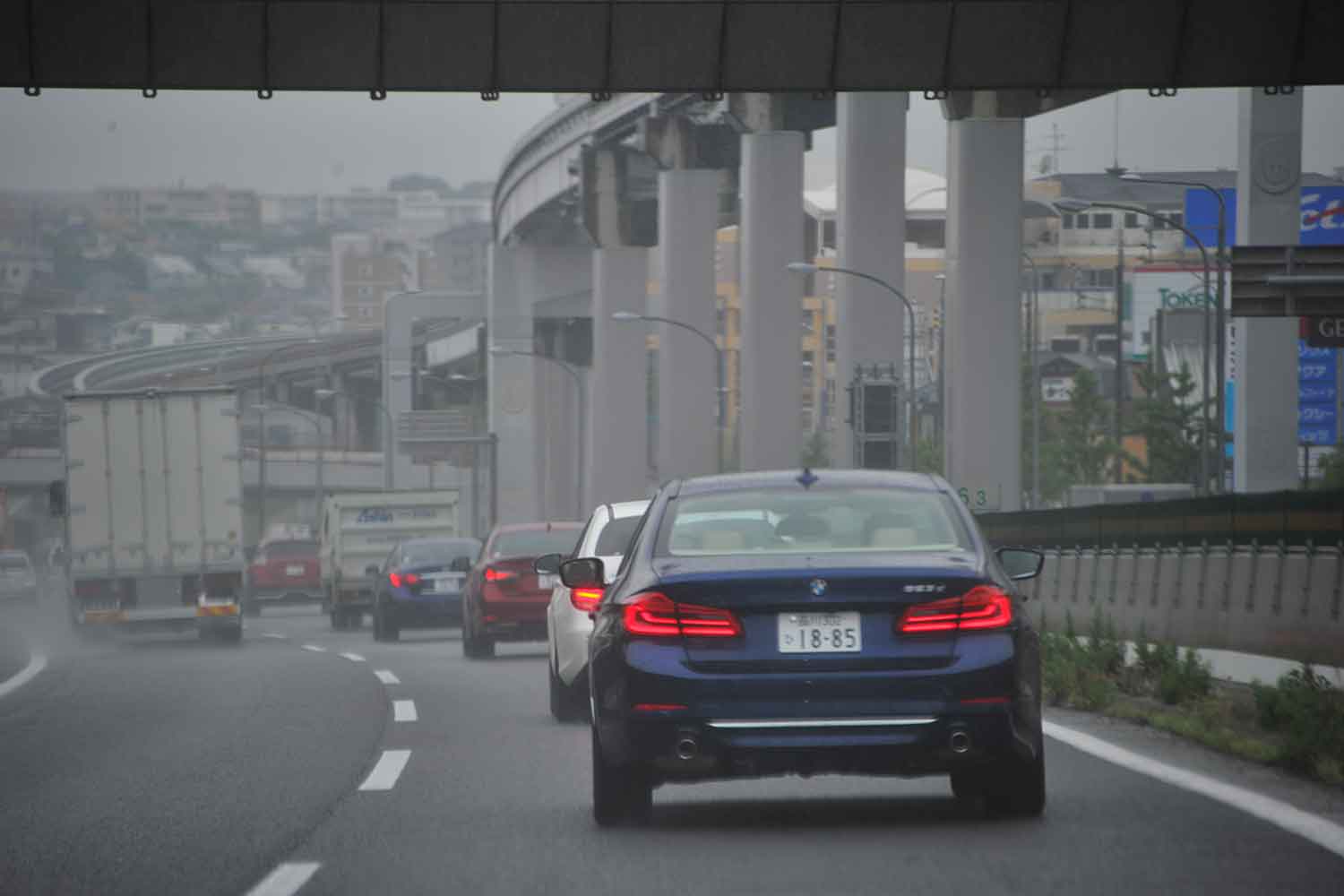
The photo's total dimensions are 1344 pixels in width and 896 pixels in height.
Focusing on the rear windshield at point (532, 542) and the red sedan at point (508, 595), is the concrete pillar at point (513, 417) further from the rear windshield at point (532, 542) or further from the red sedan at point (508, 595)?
the red sedan at point (508, 595)

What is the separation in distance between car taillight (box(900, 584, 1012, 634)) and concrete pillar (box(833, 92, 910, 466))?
37.8 m

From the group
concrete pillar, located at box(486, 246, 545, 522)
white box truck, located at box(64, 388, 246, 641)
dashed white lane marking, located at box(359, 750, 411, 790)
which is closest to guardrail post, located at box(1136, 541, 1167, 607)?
dashed white lane marking, located at box(359, 750, 411, 790)

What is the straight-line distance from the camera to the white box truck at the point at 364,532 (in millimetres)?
47875

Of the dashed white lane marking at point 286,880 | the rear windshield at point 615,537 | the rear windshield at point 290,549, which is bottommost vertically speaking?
the rear windshield at point 290,549

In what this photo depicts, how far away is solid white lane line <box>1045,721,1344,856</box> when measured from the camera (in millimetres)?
9438

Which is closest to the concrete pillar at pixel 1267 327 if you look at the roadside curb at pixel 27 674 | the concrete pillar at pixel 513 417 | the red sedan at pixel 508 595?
the roadside curb at pixel 27 674

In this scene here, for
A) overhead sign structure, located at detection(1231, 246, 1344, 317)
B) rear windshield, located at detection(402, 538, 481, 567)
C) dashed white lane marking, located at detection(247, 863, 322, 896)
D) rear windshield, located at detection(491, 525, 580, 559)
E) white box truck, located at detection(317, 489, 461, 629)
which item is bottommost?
white box truck, located at detection(317, 489, 461, 629)

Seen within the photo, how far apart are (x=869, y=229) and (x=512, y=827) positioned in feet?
128

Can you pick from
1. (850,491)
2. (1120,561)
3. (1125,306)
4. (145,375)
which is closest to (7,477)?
(145,375)

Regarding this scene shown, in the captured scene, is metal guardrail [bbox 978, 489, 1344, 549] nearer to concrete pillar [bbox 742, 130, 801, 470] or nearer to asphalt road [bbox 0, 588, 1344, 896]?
asphalt road [bbox 0, 588, 1344, 896]

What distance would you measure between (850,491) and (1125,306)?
130m

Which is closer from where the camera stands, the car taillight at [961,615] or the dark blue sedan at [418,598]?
the car taillight at [961,615]

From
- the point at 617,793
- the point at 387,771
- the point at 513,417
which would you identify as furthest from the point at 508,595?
the point at 513,417

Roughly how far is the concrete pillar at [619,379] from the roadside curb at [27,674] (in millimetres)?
37694
